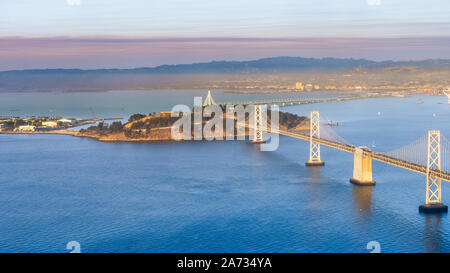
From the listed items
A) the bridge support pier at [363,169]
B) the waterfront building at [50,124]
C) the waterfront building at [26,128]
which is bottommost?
the bridge support pier at [363,169]

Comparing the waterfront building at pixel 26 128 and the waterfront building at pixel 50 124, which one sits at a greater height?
the waterfront building at pixel 50 124

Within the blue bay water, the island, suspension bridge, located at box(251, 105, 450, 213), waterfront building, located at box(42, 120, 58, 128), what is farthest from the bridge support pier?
waterfront building, located at box(42, 120, 58, 128)

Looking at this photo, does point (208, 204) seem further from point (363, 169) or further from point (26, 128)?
point (26, 128)

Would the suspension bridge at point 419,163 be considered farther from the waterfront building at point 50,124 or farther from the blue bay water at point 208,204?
the waterfront building at point 50,124

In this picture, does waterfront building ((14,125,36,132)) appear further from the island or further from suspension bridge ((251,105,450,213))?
suspension bridge ((251,105,450,213))

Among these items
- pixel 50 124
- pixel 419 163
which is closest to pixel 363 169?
pixel 419 163

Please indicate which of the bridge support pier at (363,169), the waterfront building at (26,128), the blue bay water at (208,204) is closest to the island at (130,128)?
the waterfront building at (26,128)

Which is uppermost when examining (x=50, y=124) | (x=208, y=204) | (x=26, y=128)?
(x=50, y=124)

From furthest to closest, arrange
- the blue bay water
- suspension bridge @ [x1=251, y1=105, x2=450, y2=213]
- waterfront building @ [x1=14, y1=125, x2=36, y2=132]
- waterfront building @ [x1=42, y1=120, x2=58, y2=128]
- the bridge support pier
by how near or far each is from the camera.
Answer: waterfront building @ [x1=42, y1=120, x2=58, y2=128] < waterfront building @ [x1=14, y1=125, x2=36, y2=132] < the bridge support pier < suspension bridge @ [x1=251, y1=105, x2=450, y2=213] < the blue bay water

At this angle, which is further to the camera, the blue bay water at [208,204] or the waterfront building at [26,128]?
the waterfront building at [26,128]
